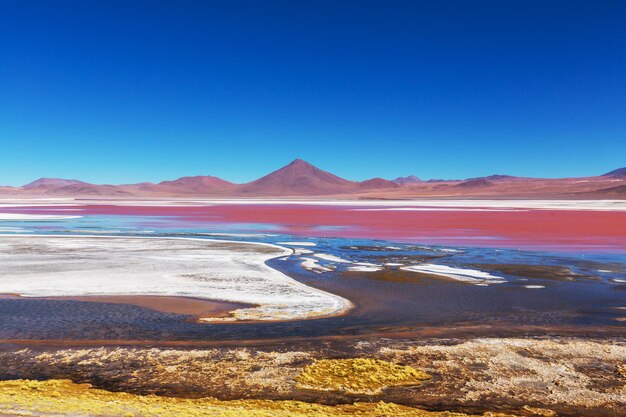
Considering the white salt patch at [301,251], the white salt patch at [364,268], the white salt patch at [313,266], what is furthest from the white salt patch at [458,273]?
the white salt patch at [301,251]

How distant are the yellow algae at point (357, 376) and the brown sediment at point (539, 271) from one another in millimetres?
7066

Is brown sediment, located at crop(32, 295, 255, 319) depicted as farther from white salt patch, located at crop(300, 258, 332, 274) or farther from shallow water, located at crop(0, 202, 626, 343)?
white salt patch, located at crop(300, 258, 332, 274)

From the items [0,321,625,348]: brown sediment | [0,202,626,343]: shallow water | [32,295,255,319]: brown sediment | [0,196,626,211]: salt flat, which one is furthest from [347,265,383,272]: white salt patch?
[0,196,626,211]: salt flat

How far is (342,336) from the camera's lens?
6969 mm

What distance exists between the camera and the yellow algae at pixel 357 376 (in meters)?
5.18

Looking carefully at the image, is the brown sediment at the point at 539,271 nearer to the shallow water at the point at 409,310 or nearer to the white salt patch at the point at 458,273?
the shallow water at the point at 409,310

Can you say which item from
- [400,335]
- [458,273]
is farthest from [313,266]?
[400,335]

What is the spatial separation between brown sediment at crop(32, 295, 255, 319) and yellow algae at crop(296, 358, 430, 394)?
2850 millimetres

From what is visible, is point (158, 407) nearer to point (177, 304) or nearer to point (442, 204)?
point (177, 304)

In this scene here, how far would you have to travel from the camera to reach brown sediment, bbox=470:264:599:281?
1147 centimetres

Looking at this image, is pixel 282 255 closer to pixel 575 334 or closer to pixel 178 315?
pixel 178 315

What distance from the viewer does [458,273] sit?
11977mm

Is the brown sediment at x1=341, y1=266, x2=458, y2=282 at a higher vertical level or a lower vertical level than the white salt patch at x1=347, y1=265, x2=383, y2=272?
lower

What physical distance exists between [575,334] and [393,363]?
2.85m
